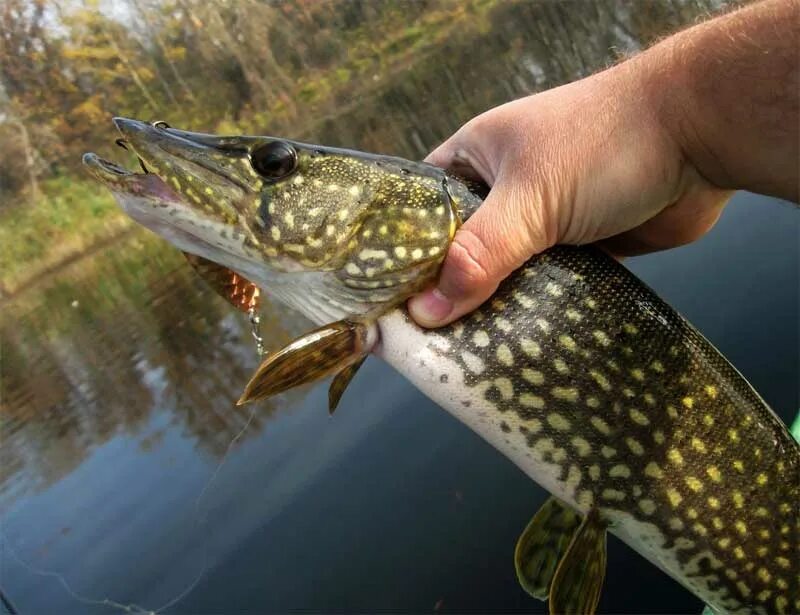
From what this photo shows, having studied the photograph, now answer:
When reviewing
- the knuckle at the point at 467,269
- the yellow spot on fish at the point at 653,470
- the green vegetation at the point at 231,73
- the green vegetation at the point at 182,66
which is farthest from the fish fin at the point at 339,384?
the green vegetation at the point at 182,66

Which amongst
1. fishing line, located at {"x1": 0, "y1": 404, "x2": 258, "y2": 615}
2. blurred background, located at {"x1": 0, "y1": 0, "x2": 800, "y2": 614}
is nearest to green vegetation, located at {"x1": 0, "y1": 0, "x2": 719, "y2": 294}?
blurred background, located at {"x1": 0, "y1": 0, "x2": 800, "y2": 614}

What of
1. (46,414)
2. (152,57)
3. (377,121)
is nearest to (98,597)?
(46,414)

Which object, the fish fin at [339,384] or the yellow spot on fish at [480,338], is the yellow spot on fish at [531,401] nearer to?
the yellow spot on fish at [480,338]

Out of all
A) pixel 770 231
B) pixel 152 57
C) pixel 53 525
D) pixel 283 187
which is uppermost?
pixel 152 57

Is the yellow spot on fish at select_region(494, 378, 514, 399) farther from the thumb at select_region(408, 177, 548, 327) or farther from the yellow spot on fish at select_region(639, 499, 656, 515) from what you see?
the yellow spot on fish at select_region(639, 499, 656, 515)

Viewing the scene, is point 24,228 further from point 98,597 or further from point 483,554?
point 483,554

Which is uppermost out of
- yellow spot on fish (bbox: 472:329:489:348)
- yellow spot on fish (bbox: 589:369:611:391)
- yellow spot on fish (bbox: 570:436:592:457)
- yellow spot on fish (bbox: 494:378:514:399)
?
yellow spot on fish (bbox: 472:329:489:348)

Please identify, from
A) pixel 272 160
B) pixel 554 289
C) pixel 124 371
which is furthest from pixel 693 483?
pixel 124 371
